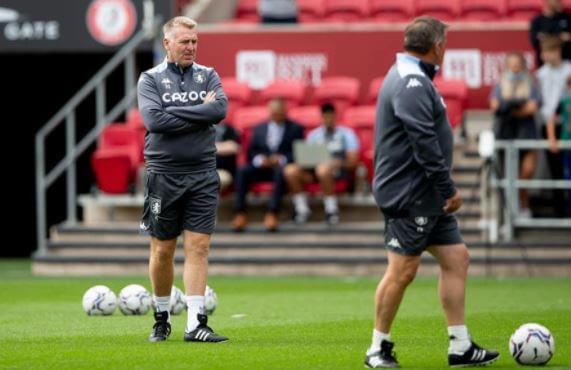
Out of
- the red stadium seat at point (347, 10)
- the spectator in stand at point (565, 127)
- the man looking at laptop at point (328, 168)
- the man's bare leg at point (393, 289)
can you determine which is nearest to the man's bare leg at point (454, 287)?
the man's bare leg at point (393, 289)

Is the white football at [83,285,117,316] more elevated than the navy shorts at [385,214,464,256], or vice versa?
the navy shorts at [385,214,464,256]

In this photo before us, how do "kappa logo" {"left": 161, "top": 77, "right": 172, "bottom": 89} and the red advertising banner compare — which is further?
the red advertising banner

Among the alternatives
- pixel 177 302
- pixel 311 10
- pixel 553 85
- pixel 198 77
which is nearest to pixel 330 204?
pixel 553 85

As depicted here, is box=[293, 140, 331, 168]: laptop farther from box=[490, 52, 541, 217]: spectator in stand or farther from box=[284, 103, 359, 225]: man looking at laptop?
box=[490, 52, 541, 217]: spectator in stand

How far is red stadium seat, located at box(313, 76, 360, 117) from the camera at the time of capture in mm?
22766

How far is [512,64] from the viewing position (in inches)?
777

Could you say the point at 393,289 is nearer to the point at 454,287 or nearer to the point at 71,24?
the point at 454,287

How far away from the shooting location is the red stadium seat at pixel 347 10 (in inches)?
985

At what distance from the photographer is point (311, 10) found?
25172 millimetres

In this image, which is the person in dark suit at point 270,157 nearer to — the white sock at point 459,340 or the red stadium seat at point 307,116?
the red stadium seat at point 307,116

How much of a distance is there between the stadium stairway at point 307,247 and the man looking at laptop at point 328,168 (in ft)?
0.97

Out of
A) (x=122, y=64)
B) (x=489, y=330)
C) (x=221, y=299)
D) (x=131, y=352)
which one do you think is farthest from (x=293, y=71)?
(x=131, y=352)

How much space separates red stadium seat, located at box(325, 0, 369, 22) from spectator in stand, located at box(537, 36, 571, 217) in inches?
202

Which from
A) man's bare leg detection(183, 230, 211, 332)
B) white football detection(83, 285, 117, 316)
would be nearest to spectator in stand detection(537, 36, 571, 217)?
white football detection(83, 285, 117, 316)
